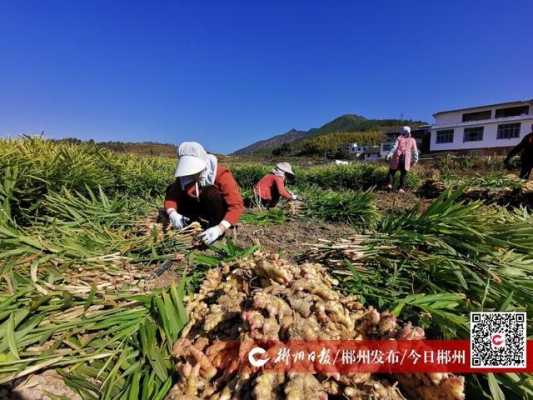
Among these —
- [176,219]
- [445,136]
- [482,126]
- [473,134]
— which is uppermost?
[482,126]

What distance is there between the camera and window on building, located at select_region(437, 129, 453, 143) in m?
35.4

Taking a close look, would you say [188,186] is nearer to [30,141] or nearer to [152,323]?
[152,323]

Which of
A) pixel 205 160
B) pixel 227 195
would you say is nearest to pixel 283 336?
pixel 227 195

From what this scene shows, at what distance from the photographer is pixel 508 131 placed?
31.3 m

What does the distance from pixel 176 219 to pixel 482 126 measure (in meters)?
40.3

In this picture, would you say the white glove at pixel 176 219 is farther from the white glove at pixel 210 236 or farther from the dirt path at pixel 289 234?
the dirt path at pixel 289 234

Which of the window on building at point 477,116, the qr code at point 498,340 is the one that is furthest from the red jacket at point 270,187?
the window on building at point 477,116

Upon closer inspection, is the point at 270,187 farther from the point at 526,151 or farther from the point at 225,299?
the point at 526,151

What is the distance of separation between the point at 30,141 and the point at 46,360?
12.4ft

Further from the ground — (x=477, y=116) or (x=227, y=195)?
(x=477, y=116)

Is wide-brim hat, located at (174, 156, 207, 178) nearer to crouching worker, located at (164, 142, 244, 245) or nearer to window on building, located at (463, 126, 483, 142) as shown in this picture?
crouching worker, located at (164, 142, 244, 245)

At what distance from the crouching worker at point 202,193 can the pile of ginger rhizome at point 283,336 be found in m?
1.20

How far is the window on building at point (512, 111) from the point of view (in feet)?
106

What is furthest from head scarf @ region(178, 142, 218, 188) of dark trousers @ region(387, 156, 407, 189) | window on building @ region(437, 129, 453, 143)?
window on building @ region(437, 129, 453, 143)
